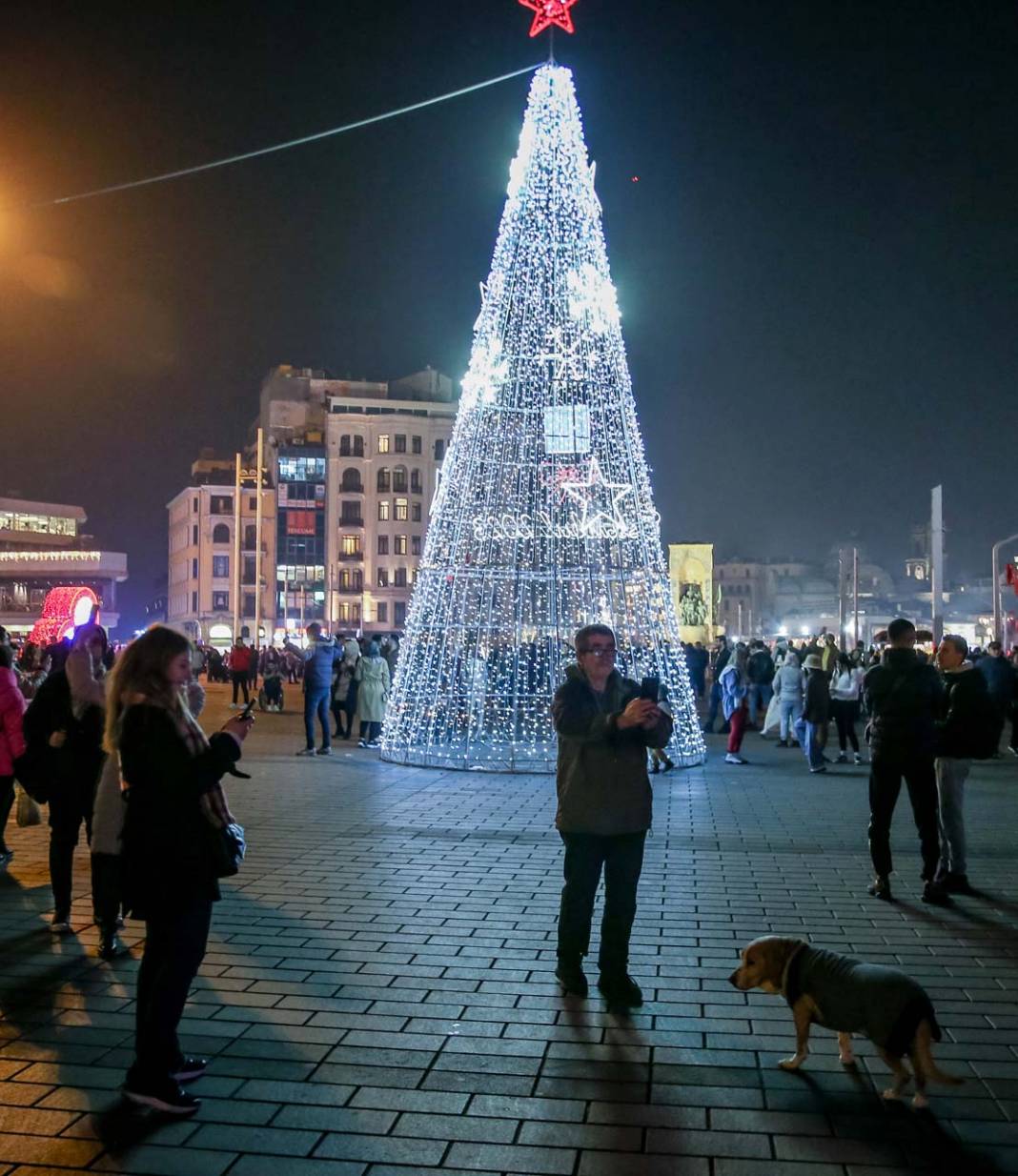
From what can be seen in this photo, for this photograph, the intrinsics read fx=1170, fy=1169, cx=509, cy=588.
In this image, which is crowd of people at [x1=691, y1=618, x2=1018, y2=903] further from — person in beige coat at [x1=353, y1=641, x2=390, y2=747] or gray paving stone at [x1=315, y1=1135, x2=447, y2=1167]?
person in beige coat at [x1=353, y1=641, x2=390, y2=747]

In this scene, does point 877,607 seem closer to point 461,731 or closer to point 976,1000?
point 461,731

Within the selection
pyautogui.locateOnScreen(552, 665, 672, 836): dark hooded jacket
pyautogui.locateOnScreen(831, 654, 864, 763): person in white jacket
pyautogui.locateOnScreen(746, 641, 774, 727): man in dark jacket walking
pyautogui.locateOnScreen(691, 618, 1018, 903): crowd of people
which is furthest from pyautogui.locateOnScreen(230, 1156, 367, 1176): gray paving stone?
pyautogui.locateOnScreen(746, 641, 774, 727): man in dark jacket walking

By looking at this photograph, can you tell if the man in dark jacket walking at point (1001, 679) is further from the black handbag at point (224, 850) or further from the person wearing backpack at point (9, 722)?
the black handbag at point (224, 850)

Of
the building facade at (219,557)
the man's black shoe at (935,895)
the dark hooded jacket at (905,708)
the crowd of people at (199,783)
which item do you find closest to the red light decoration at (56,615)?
the crowd of people at (199,783)

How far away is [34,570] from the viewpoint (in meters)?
103

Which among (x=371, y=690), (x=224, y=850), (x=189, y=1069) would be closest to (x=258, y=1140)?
(x=189, y=1069)

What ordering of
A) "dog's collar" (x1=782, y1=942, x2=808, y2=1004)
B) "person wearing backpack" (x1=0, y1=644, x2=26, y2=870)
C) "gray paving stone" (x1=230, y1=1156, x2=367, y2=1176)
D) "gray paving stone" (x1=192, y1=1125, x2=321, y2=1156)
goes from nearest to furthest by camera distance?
"gray paving stone" (x1=230, y1=1156, x2=367, y2=1176) → "gray paving stone" (x1=192, y1=1125, x2=321, y2=1156) → "dog's collar" (x1=782, y1=942, x2=808, y2=1004) → "person wearing backpack" (x1=0, y1=644, x2=26, y2=870)

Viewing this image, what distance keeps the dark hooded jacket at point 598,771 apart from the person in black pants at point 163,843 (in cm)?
184

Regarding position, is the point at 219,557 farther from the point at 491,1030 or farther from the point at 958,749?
the point at 491,1030

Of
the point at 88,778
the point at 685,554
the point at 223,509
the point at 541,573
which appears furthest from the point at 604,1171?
the point at 223,509

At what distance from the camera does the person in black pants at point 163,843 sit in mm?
4402

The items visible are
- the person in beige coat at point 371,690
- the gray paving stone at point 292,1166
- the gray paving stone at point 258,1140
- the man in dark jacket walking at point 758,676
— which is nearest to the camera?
the gray paving stone at point 292,1166

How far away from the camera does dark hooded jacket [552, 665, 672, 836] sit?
5.73 m

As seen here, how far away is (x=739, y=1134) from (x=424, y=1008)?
1843mm
